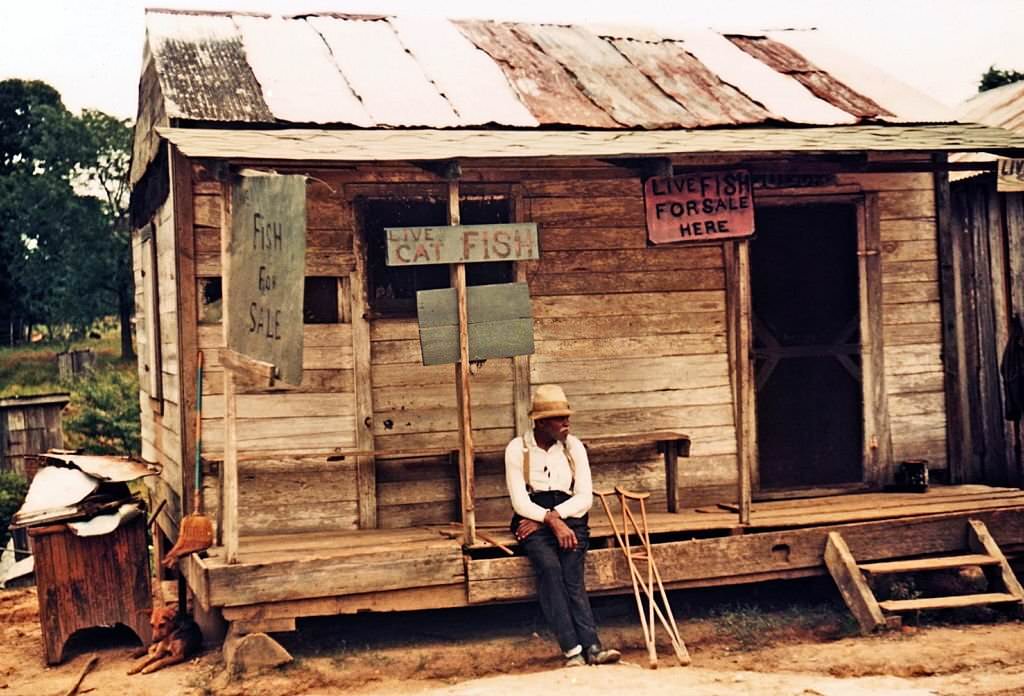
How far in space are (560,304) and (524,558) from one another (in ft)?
7.24

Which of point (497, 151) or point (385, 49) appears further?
point (385, 49)

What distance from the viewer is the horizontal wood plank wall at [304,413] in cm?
863

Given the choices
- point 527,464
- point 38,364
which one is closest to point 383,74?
point 527,464

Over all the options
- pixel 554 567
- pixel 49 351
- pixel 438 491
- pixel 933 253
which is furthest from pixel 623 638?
pixel 49 351

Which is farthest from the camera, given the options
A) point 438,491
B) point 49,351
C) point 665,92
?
point 49,351

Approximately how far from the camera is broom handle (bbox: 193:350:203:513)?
837 cm

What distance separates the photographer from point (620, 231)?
9539mm

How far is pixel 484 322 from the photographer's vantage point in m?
8.05

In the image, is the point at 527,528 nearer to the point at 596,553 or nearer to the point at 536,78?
the point at 596,553

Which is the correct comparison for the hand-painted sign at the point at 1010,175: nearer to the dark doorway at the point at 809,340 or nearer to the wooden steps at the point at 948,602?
the dark doorway at the point at 809,340

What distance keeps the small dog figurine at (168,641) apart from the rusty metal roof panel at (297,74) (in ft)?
12.0

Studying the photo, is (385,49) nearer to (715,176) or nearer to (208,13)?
(208,13)

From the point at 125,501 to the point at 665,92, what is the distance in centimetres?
542

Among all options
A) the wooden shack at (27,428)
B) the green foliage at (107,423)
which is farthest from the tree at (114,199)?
the wooden shack at (27,428)
